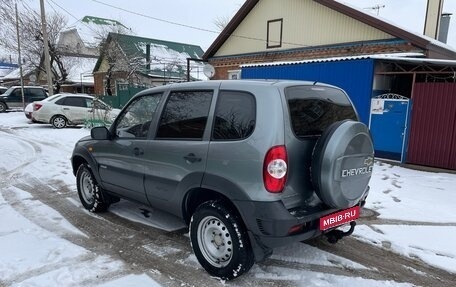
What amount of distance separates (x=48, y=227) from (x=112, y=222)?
80cm

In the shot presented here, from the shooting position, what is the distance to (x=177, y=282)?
330 centimetres

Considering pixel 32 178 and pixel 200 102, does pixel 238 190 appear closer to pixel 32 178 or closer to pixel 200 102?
pixel 200 102

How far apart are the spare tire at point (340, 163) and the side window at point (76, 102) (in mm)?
14818

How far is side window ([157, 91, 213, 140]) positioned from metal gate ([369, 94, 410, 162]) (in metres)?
6.97

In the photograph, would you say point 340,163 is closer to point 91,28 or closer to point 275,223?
point 275,223

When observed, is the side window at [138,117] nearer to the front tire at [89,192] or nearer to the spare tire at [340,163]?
the front tire at [89,192]

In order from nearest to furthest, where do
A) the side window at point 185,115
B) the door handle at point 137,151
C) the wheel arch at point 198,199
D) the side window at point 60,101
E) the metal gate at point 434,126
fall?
the wheel arch at point 198,199, the side window at point 185,115, the door handle at point 137,151, the metal gate at point 434,126, the side window at point 60,101

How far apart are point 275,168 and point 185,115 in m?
1.29

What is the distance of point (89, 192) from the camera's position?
17.3 feet

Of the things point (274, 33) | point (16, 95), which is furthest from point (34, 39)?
point (274, 33)

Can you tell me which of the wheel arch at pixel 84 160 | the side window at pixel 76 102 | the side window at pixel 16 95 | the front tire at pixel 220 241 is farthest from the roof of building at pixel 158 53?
the front tire at pixel 220 241

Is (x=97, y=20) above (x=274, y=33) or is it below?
above

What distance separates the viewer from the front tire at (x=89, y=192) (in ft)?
16.6

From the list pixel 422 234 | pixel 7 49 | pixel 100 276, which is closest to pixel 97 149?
pixel 100 276
